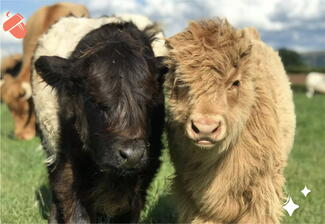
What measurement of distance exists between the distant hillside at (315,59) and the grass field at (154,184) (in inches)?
1370

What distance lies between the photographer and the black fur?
156 inches

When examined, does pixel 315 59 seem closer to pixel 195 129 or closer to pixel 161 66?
pixel 161 66

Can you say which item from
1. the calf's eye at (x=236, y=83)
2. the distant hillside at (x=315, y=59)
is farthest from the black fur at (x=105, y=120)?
the distant hillside at (x=315, y=59)

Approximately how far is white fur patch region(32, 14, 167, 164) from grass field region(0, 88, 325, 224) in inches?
30.4

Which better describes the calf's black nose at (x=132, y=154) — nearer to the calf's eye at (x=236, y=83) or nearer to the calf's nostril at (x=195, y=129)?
the calf's nostril at (x=195, y=129)

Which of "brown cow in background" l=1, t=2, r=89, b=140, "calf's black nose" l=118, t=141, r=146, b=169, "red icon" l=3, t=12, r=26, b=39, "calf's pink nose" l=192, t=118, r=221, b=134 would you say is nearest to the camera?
"calf's pink nose" l=192, t=118, r=221, b=134

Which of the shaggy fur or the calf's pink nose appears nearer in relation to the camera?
the calf's pink nose

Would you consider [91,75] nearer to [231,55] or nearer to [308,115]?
[231,55]

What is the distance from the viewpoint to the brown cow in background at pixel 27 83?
1138 centimetres

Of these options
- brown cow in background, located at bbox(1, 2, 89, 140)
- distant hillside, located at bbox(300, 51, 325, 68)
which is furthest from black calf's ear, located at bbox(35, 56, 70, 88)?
distant hillside, located at bbox(300, 51, 325, 68)

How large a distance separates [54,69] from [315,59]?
44.5m

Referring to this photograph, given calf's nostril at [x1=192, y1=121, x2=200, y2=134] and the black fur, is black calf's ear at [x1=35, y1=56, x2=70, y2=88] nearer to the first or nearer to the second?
the black fur

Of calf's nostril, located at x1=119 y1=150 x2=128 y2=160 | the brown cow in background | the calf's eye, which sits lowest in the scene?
the brown cow in background

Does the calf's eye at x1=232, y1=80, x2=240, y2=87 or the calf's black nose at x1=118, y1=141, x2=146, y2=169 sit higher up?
the calf's eye at x1=232, y1=80, x2=240, y2=87
